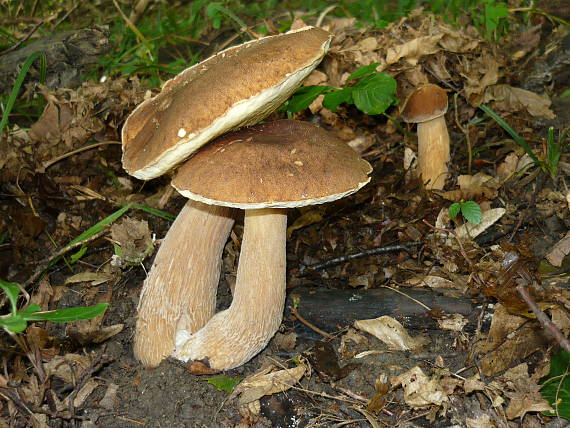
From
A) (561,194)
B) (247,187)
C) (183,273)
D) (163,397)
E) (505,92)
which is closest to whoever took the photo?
(247,187)

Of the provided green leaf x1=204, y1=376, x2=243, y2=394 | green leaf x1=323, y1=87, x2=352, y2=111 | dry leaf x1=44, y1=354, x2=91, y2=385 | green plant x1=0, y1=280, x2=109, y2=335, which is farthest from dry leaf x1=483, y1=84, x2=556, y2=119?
dry leaf x1=44, y1=354, x2=91, y2=385

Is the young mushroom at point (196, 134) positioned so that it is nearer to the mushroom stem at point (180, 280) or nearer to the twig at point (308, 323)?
the mushroom stem at point (180, 280)

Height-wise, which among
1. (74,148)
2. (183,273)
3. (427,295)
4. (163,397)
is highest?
(74,148)

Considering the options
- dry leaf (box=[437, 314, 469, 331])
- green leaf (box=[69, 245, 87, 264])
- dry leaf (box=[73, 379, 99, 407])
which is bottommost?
dry leaf (box=[437, 314, 469, 331])

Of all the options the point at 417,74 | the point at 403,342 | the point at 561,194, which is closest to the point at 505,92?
the point at 417,74

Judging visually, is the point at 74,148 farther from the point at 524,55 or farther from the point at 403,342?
the point at 524,55

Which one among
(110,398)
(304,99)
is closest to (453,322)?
(304,99)

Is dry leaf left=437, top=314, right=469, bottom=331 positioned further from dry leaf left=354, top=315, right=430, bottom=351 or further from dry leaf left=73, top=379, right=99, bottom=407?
dry leaf left=73, top=379, right=99, bottom=407
